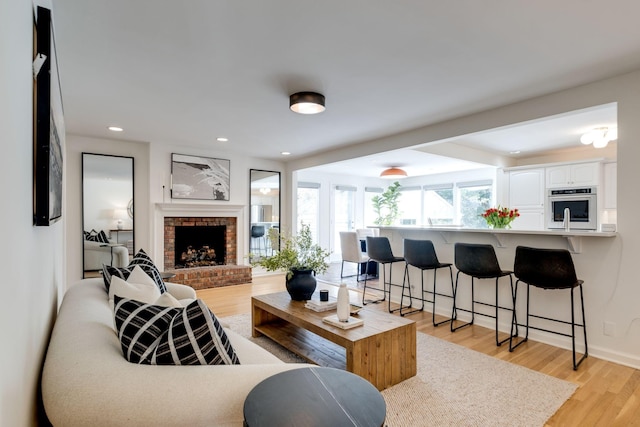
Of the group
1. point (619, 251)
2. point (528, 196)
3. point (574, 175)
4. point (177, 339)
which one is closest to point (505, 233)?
point (619, 251)

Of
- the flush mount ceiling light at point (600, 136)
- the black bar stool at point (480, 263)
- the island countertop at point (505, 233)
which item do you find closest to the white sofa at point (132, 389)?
the black bar stool at point (480, 263)

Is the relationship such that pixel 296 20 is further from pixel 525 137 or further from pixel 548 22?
pixel 525 137

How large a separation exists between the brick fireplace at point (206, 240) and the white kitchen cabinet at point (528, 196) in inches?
193

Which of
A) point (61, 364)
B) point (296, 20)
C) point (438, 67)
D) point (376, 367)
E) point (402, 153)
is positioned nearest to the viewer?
point (61, 364)

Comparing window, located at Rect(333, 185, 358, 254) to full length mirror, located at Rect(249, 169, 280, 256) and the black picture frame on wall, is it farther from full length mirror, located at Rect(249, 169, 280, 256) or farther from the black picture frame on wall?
the black picture frame on wall

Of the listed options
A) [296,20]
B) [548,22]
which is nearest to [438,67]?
[548,22]

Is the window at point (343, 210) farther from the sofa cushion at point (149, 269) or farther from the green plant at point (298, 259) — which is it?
the sofa cushion at point (149, 269)

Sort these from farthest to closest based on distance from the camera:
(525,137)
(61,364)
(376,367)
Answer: (525,137) → (376,367) → (61,364)

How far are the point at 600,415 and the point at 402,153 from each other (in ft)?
14.1

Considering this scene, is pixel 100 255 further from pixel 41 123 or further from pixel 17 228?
pixel 17 228

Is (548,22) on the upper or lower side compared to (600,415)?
upper

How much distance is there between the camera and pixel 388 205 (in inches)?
362

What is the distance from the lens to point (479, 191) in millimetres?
7672

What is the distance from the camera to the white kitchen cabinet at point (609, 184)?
5.13m
